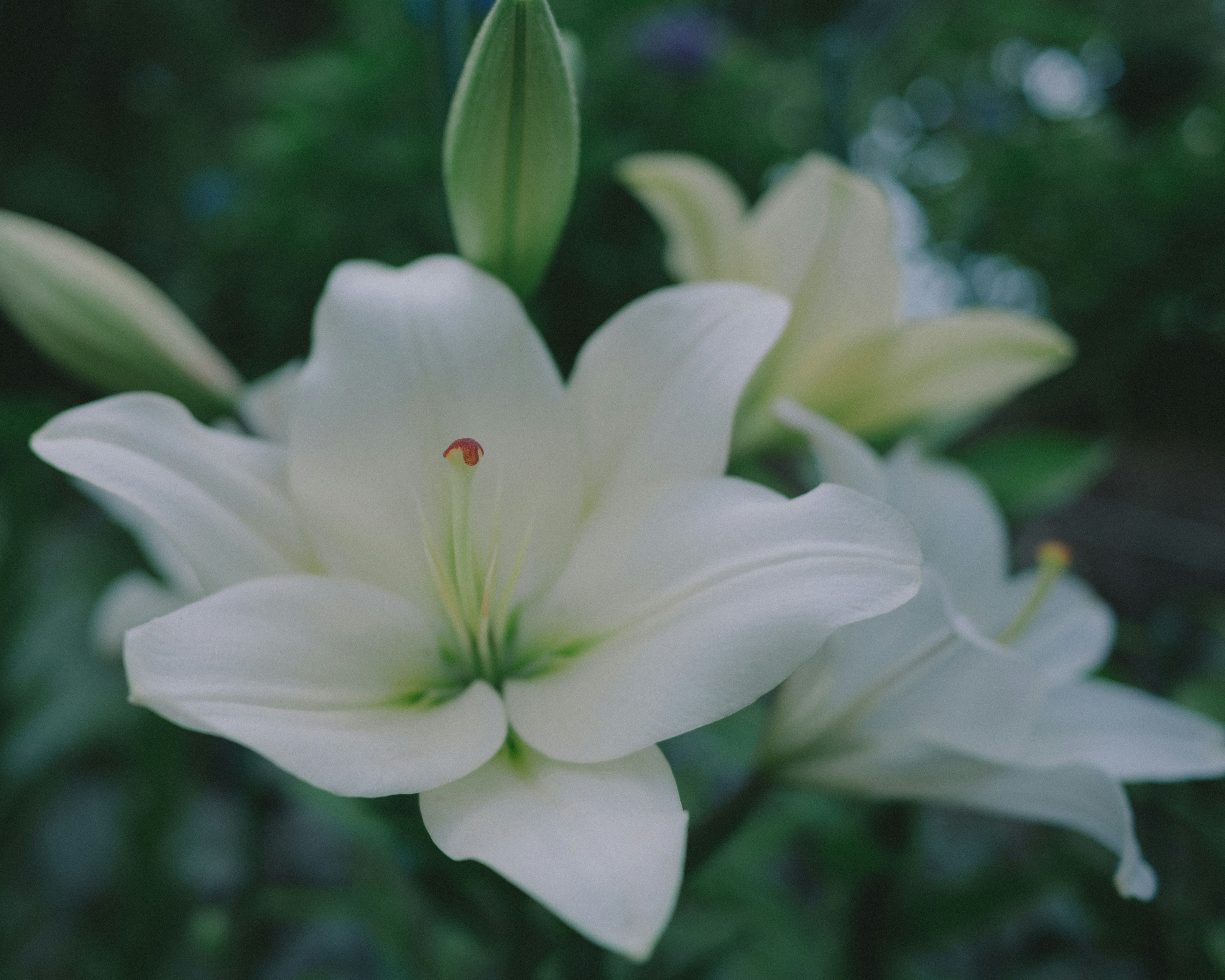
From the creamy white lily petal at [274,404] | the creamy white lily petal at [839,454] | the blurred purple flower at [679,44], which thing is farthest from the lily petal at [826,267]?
the blurred purple flower at [679,44]


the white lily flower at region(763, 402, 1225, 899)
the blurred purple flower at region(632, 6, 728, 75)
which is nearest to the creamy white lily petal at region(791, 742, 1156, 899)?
the white lily flower at region(763, 402, 1225, 899)

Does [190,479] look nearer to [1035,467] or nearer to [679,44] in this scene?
[1035,467]

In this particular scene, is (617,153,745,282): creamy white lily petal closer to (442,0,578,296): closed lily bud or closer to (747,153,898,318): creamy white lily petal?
(747,153,898,318): creamy white lily petal

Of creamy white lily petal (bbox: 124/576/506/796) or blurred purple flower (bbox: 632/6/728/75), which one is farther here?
blurred purple flower (bbox: 632/6/728/75)

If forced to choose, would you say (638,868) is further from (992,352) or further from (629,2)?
(629,2)

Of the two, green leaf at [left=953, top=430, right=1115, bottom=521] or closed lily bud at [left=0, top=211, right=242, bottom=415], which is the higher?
closed lily bud at [left=0, top=211, right=242, bottom=415]

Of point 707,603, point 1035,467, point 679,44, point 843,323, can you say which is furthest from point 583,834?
point 679,44
